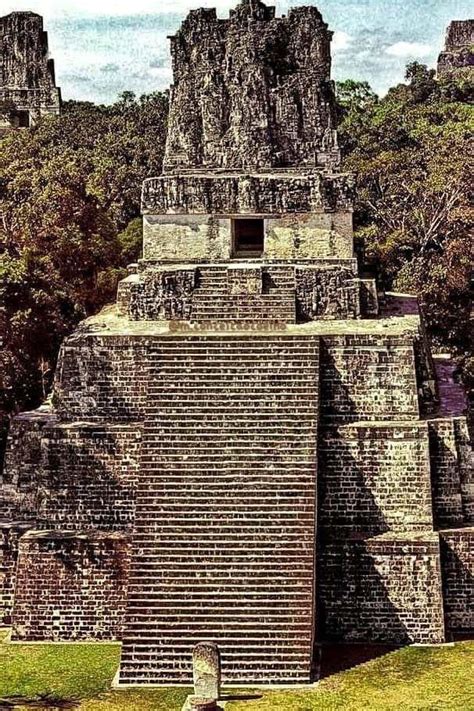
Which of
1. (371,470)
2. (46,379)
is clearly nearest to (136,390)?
(371,470)

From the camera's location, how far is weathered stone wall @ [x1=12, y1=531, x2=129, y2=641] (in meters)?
13.7

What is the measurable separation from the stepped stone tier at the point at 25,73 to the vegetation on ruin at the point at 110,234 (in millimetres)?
9464

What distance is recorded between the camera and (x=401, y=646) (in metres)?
13.5

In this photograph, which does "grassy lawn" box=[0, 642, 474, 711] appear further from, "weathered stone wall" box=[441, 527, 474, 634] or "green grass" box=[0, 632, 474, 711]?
"weathered stone wall" box=[441, 527, 474, 634]

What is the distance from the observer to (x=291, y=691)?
12148 mm

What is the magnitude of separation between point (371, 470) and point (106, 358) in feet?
11.0

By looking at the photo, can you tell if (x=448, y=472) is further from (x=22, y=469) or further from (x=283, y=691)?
(x=22, y=469)

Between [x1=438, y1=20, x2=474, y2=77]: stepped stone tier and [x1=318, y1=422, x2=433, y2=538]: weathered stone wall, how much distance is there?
49.4 metres

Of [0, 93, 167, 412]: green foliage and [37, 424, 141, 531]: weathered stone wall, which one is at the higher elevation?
[0, 93, 167, 412]: green foliage

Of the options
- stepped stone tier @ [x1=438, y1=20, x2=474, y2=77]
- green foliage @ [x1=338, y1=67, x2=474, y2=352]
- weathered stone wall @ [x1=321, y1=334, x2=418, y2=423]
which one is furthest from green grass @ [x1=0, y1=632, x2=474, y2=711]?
stepped stone tier @ [x1=438, y1=20, x2=474, y2=77]

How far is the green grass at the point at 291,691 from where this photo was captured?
1177 centimetres

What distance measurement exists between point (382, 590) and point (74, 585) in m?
3.29

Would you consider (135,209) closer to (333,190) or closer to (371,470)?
(333,190)

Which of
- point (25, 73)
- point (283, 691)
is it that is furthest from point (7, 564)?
point (25, 73)
